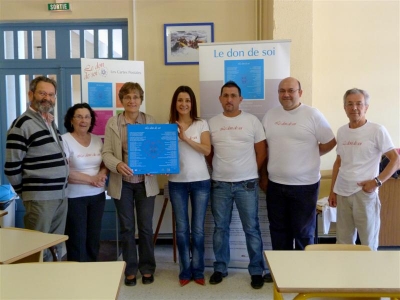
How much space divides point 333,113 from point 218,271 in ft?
8.24

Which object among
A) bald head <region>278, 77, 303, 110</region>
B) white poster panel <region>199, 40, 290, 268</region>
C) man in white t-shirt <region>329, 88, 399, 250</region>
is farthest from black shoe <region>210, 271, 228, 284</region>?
bald head <region>278, 77, 303, 110</region>

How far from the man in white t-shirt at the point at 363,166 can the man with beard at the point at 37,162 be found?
2197 millimetres

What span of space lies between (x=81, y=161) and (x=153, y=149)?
0.61m

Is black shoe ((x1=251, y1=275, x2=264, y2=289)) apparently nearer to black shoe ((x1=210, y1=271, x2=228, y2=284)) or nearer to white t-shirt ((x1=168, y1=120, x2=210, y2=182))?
black shoe ((x1=210, y1=271, x2=228, y2=284))

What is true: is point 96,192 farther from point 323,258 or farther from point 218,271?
point 323,258

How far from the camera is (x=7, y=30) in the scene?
464cm

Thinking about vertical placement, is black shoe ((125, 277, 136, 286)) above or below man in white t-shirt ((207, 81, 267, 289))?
below

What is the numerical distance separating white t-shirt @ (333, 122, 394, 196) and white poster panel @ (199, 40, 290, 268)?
35.7 inches

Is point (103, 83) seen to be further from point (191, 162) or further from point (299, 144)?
point (299, 144)

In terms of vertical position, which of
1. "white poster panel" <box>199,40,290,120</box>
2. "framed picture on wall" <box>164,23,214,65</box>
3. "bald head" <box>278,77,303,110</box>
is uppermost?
"framed picture on wall" <box>164,23,214,65</box>

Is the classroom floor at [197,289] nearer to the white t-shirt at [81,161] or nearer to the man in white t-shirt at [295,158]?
the man in white t-shirt at [295,158]

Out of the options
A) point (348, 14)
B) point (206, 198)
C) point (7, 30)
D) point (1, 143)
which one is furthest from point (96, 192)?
point (348, 14)

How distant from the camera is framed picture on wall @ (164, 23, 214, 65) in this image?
4469 millimetres

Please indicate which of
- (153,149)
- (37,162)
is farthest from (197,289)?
(37,162)
